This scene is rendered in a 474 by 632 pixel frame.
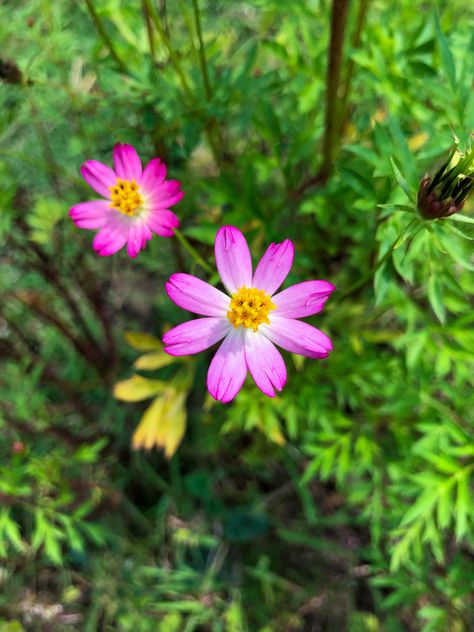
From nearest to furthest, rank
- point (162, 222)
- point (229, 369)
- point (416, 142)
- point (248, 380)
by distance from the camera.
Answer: point (229, 369) < point (162, 222) < point (248, 380) < point (416, 142)

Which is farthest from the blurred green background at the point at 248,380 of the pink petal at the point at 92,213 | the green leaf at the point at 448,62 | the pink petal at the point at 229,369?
the pink petal at the point at 229,369

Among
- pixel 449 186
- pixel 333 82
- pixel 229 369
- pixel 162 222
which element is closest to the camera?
pixel 449 186

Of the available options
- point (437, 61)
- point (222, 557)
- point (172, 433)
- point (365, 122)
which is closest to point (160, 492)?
point (222, 557)

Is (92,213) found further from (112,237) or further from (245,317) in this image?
(245,317)

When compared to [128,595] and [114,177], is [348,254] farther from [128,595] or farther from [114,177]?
[128,595]

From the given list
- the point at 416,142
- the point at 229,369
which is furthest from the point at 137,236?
the point at 416,142
